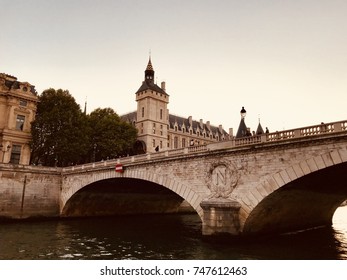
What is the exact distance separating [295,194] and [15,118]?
1471 inches

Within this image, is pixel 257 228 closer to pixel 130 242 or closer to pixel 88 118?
pixel 130 242

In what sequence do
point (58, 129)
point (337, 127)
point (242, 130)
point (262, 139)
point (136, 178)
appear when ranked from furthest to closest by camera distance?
point (58, 129) < point (136, 178) < point (242, 130) < point (262, 139) < point (337, 127)

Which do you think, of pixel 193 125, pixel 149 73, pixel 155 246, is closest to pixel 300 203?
pixel 155 246

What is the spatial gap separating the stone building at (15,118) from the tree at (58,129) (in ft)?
3.90

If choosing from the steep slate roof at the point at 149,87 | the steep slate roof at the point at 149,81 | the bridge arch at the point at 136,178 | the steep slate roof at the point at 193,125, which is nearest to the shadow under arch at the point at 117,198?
the bridge arch at the point at 136,178

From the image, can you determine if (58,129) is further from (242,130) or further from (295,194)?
(295,194)

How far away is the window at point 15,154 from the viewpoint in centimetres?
4162

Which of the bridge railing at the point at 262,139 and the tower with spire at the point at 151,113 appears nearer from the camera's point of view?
the bridge railing at the point at 262,139

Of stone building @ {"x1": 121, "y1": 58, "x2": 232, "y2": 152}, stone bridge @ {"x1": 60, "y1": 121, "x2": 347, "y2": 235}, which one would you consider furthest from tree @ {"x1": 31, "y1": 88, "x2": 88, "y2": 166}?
stone building @ {"x1": 121, "y1": 58, "x2": 232, "y2": 152}

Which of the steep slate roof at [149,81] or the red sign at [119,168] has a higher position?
the steep slate roof at [149,81]

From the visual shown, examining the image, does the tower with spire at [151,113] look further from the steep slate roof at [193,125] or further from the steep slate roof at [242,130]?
the steep slate roof at [242,130]

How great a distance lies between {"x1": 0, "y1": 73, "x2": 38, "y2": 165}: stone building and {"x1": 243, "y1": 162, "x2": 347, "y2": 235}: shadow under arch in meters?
34.6

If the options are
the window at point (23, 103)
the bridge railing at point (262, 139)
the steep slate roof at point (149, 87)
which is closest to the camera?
the bridge railing at point (262, 139)

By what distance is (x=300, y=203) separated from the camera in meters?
22.2
